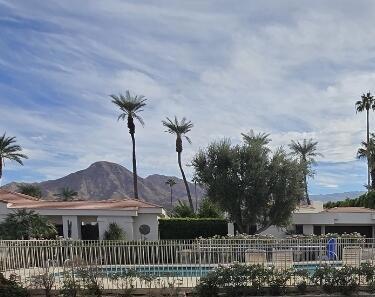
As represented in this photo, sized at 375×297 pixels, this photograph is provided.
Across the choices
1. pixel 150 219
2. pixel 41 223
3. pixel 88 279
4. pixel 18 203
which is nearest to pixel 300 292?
pixel 88 279

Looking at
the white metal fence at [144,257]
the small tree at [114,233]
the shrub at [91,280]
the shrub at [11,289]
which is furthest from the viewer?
the small tree at [114,233]

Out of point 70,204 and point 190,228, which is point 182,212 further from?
point 70,204

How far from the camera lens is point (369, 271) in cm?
1232

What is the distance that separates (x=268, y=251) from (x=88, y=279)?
5635 mm

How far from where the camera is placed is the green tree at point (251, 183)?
3038 centimetres

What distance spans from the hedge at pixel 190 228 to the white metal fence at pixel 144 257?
15503mm

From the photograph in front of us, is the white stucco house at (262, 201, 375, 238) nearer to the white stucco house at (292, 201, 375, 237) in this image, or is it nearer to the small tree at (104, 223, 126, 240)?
the white stucco house at (292, 201, 375, 237)

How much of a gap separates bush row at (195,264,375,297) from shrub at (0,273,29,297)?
4065mm

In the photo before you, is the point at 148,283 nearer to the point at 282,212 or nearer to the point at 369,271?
the point at 369,271

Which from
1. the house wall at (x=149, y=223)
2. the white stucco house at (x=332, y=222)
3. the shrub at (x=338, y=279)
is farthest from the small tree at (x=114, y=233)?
the shrub at (x=338, y=279)

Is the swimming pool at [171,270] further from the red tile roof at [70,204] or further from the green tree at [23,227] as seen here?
the red tile roof at [70,204]

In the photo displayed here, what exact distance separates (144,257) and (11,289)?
3759 millimetres

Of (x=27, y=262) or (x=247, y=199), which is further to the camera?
(x=247, y=199)

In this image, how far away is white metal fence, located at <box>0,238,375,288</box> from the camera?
1277 cm
